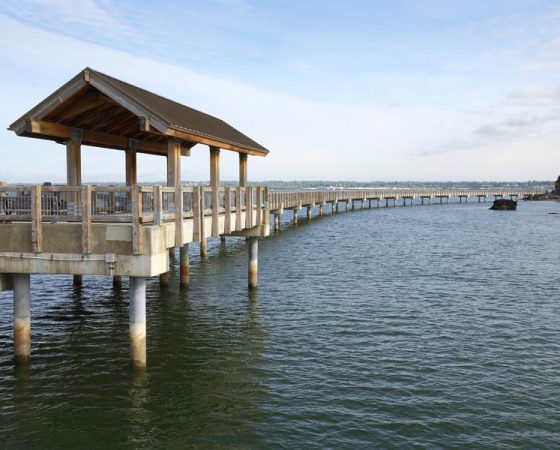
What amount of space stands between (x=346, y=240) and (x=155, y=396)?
119 ft

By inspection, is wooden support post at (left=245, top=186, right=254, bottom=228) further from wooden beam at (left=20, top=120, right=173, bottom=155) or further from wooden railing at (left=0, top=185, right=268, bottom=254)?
wooden beam at (left=20, top=120, right=173, bottom=155)

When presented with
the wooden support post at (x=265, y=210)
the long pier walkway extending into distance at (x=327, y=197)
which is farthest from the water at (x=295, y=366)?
the long pier walkway extending into distance at (x=327, y=197)

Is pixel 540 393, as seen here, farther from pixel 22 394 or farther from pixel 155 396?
pixel 22 394

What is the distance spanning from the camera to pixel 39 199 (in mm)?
13328

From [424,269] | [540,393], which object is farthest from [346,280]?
[540,393]

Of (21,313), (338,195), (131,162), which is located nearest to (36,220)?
(21,313)

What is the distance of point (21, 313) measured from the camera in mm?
14250

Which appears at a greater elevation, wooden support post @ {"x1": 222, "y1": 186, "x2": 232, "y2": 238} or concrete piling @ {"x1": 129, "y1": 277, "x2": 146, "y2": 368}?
wooden support post @ {"x1": 222, "y1": 186, "x2": 232, "y2": 238}

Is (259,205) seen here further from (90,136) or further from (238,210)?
(90,136)

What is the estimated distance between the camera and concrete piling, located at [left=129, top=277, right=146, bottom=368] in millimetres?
13555

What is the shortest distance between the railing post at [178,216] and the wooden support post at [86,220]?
105 inches

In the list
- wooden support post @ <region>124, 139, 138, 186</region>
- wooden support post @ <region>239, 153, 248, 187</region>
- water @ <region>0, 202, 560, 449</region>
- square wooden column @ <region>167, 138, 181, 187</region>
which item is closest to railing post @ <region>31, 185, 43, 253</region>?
water @ <region>0, 202, 560, 449</region>

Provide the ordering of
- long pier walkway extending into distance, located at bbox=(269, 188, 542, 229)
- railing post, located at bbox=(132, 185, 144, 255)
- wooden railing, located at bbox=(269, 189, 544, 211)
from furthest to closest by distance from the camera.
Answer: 1. long pier walkway extending into distance, located at bbox=(269, 188, 542, 229)
2. wooden railing, located at bbox=(269, 189, 544, 211)
3. railing post, located at bbox=(132, 185, 144, 255)

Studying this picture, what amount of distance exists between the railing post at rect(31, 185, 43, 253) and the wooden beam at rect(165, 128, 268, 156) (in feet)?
12.0
